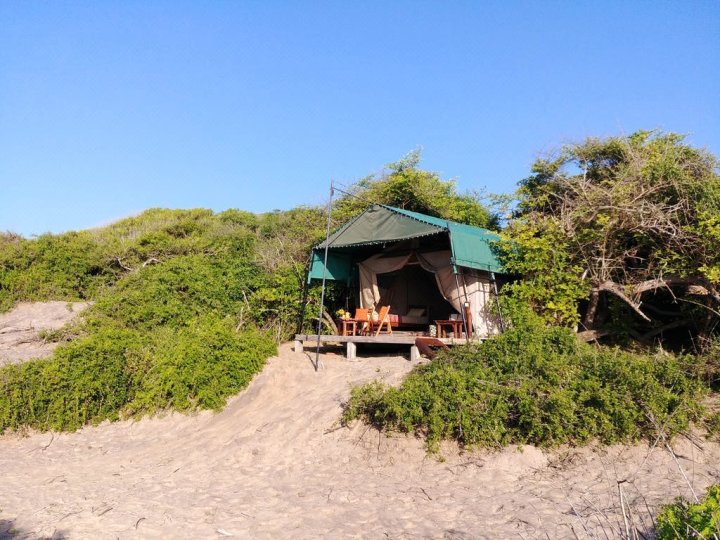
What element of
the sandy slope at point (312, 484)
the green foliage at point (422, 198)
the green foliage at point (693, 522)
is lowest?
the sandy slope at point (312, 484)

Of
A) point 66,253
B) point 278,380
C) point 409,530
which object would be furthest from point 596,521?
point 66,253

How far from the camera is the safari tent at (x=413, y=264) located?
9938mm

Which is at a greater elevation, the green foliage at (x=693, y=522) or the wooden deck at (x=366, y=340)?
the wooden deck at (x=366, y=340)

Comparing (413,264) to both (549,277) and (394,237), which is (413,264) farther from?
(549,277)

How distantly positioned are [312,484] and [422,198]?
8996mm

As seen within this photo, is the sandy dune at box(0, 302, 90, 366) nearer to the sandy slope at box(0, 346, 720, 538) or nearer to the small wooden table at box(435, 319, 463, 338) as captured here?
the sandy slope at box(0, 346, 720, 538)

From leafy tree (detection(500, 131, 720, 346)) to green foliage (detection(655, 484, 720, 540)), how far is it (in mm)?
6355

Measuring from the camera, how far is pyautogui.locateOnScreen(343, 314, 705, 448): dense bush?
591 cm

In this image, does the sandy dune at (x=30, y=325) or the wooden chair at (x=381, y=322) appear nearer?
the wooden chair at (x=381, y=322)

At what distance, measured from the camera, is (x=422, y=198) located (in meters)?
13.6

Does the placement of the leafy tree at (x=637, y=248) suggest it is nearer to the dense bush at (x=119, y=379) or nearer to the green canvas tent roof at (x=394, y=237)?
the green canvas tent roof at (x=394, y=237)

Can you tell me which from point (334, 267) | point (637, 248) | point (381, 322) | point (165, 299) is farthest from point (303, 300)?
point (637, 248)

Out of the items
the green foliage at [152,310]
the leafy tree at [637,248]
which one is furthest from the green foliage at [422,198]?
the leafy tree at [637,248]

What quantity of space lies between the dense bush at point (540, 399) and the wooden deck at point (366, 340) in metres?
1.99
